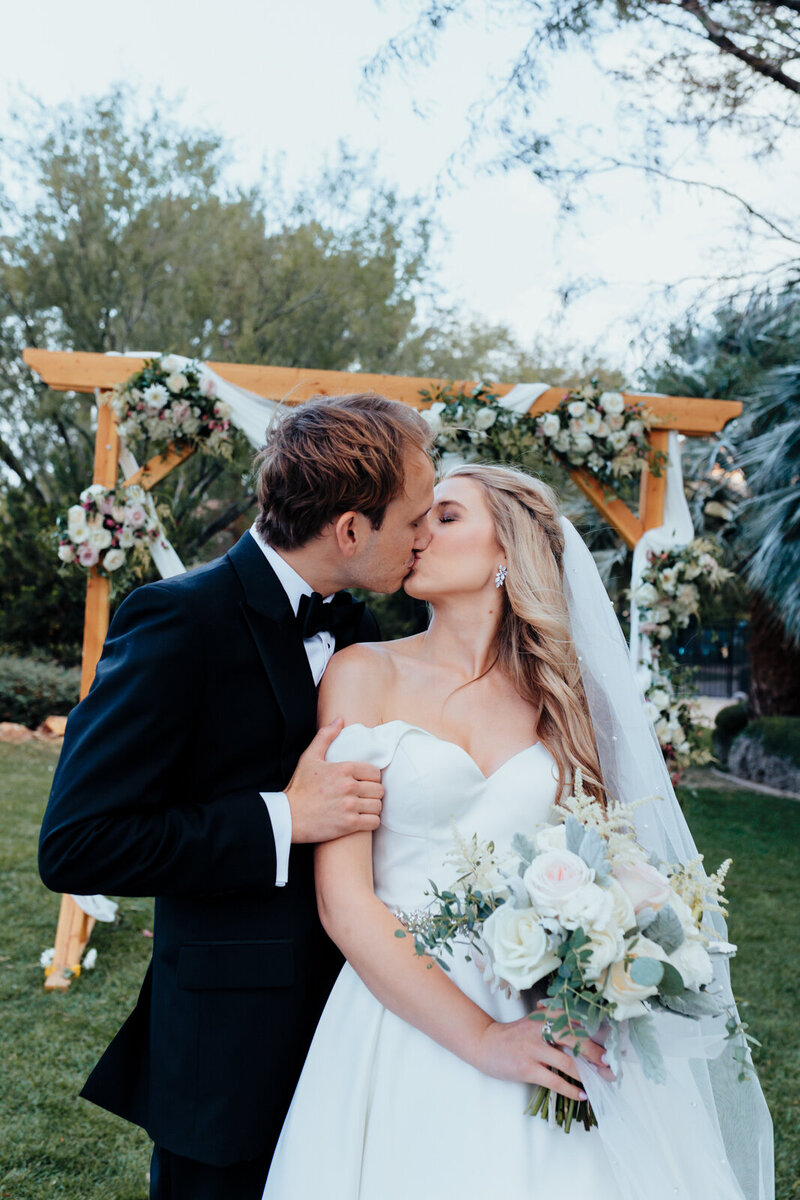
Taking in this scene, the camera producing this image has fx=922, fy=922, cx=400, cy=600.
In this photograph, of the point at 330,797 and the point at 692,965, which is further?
the point at 330,797

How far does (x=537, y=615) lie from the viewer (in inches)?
93.9

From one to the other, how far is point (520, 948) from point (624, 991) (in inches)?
6.9

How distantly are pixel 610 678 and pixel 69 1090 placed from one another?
3.03 meters

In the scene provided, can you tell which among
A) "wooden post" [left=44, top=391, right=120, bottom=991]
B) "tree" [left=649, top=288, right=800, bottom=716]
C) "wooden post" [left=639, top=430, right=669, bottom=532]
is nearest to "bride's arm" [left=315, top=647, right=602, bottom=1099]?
"wooden post" [left=44, top=391, right=120, bottom=991]

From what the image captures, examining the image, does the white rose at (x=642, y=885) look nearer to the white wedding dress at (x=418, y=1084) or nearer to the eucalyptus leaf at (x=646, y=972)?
the eucalyptus leaf at (x=646, y=972)

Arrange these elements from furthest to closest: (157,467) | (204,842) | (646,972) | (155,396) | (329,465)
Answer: (157,467) → (155,396) → (329,465) → (204,842) → (646,972)

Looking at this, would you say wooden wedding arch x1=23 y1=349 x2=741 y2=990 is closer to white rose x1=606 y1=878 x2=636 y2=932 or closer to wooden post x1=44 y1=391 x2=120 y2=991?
wooden post x1=44 y1=391 x2=120 y2=991

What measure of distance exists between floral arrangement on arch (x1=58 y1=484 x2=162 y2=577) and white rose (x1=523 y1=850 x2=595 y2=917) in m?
3.95

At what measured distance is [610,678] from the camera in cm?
239

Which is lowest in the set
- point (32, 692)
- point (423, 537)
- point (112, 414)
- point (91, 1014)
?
point (32, 692)

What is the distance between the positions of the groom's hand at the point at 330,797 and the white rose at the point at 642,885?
0.54m

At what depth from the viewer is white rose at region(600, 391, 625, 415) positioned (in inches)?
219

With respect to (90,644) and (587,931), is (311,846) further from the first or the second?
(90,644)

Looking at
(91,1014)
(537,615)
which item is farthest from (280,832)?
(91,1014)
